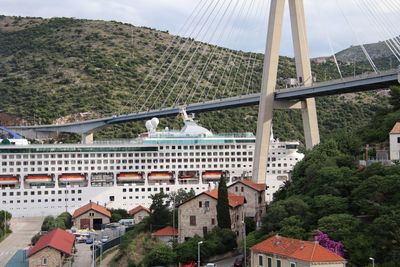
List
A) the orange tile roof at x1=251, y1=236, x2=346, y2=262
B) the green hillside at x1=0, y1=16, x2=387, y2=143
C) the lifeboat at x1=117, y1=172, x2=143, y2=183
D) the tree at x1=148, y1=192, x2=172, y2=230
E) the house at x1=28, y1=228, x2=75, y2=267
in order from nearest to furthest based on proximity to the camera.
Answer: the orange tile roof at x1=251, y1=236, x2=346, y2=262, the house at x1=28, y1=228, x2=75, y2=267, the tree at x1=148, y1=192, x2=172, y2=230, the lifeboat at x1=117, y1=172, x2=143, y2=183, the green hillside at x1=0, y1=16, x2=387, y2=143

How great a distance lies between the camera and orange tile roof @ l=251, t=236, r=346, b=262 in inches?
846

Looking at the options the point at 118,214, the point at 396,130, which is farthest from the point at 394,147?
the point at 118,214

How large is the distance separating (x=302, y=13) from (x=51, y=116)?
40708 mm

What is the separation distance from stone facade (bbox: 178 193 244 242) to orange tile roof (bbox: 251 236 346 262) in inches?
274

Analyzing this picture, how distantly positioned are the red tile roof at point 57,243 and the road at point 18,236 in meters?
1.98

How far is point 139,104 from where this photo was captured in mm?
73125

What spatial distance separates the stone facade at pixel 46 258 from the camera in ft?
96.8

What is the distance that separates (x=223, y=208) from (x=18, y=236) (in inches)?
589

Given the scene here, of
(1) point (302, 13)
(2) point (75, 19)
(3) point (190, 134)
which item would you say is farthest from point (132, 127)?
(2) point (75, 19)

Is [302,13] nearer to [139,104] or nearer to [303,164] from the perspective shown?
[303,164]

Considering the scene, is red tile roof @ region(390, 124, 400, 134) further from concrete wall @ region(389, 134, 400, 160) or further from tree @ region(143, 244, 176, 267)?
tree @ region(143, 244, 176, 267)

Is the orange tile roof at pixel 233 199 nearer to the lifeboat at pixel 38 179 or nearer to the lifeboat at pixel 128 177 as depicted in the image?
the lifeboat at pixel 128 177

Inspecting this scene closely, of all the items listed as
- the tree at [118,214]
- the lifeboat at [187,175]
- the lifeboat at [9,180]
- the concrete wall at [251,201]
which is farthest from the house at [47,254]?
the lifeboat at [187,175]

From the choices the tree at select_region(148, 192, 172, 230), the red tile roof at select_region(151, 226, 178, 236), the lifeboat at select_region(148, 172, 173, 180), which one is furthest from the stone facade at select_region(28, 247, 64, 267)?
the lifeboat at select_region(148, 172, 173, 180)
